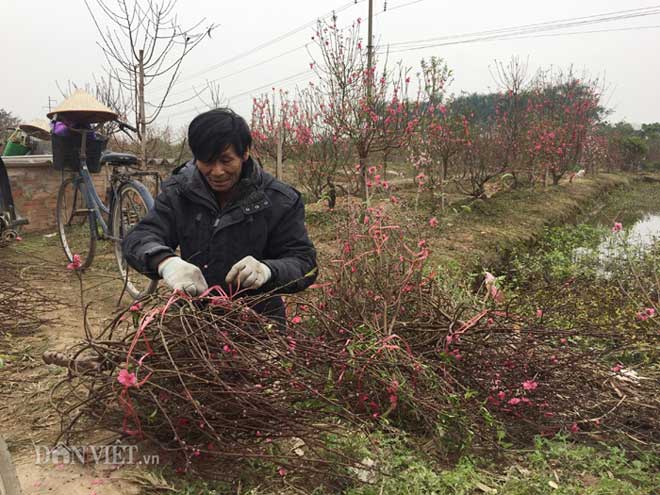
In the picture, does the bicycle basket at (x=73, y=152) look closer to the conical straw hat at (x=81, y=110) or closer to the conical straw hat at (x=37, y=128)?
the conical straw hat at (x=81, y=110)

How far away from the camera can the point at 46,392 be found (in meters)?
2.11

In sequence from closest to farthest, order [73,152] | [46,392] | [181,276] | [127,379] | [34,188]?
[127,379] < [181,276] < [46,392] < [73,152] < [34,188]

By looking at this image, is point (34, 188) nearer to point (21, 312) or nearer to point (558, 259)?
point (21, 312)

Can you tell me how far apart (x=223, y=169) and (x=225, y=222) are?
21 cm

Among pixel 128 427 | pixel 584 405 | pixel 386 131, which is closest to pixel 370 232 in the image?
pixel 584 405

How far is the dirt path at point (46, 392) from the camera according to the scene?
145 cm

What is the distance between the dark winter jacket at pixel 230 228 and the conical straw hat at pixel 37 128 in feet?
16.9

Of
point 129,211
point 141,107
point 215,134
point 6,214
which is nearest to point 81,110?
point 129,211

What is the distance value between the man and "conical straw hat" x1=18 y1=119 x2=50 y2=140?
16.9 feet

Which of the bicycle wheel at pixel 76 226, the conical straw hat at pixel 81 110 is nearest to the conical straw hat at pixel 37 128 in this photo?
the bicycle wheel at pixel 76 226

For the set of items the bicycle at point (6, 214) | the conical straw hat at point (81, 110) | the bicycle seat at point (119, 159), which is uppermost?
the conical straw hat at point (81, 110)

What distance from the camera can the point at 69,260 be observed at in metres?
4.80

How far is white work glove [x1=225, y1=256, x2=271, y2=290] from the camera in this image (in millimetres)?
1696

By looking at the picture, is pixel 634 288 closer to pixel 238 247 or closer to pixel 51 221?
pixel 238 247
